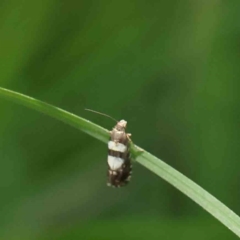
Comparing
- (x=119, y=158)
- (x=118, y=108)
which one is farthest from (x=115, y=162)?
(x=118, y=108)

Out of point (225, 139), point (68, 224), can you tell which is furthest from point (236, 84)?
point (68, 224)

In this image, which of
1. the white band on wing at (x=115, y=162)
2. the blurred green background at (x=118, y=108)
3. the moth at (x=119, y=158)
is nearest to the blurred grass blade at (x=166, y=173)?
the moth at (x=119, y=158)

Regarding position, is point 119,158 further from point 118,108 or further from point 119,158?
point 118,108

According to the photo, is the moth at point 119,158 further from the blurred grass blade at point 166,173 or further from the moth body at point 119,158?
the blurred grass blade at point 166,173

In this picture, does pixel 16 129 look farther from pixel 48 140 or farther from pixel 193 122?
pixel 193 122

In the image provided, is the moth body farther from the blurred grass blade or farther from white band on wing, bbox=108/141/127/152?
the blurred grass blade

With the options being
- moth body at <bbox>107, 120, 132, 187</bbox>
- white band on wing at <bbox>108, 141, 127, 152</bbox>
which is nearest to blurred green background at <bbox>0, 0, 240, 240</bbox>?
moth body at <bbox>107, 120, 132, 187</bbox>
